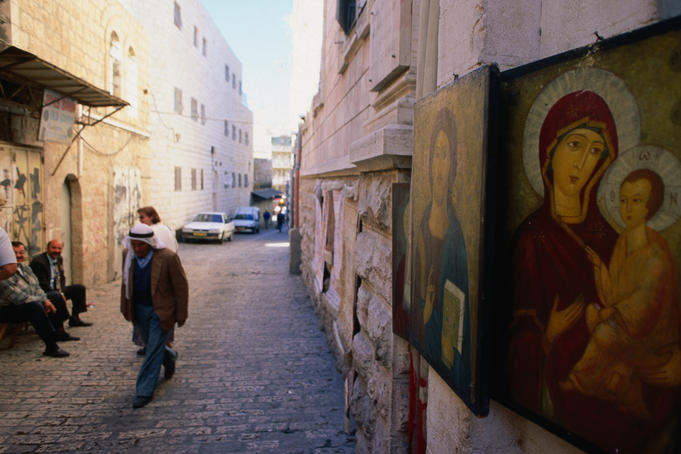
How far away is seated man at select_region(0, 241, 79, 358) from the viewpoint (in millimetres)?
5797

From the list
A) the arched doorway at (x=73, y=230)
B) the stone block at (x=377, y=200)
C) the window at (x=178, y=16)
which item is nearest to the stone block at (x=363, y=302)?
the stone block at (x=377, y=200)

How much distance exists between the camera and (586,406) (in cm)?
135

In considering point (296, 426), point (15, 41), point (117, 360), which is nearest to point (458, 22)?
point (296, 426)

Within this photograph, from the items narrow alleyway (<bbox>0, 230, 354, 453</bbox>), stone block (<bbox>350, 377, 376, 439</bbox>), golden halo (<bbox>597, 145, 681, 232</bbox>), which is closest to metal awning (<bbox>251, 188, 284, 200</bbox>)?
narrow alleyway (<bbox>0, 230, 354, 453</bbox>)

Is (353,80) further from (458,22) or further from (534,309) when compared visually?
(534,309)

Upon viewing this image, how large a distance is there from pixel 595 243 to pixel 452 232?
26.6 inches

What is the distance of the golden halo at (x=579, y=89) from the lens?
3.97 ft

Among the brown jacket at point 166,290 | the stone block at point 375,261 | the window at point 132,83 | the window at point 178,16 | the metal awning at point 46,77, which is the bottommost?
the brown jacket at point 166,290

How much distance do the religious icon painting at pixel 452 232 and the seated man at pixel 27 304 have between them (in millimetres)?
5654

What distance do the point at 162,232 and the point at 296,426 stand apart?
3483 millimetres

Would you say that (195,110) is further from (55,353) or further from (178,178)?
(55,353)

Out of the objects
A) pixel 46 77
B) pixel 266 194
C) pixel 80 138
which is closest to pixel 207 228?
pixel 80 138

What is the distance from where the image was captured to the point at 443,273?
2043 millimetres

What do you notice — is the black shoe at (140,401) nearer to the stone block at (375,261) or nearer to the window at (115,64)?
the stone block at (375,261)
